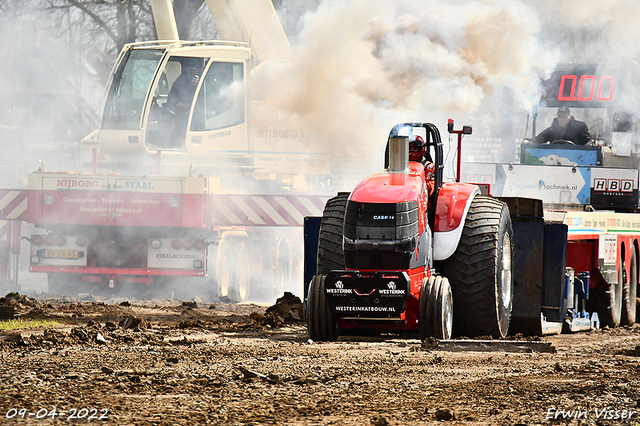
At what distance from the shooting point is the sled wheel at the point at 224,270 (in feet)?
48.8

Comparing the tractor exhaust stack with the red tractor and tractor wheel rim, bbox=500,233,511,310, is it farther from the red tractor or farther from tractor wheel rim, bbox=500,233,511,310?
tractor wheel rim, bbox=500,233,511,310

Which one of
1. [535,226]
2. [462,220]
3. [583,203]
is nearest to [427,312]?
[462,220]

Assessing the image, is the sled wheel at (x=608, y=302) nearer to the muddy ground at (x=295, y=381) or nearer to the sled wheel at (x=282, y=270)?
the muddy ground at (x=295, y=381)

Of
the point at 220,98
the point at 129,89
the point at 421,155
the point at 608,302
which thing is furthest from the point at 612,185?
the point at 129,89

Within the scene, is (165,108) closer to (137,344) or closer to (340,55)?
(340,55)

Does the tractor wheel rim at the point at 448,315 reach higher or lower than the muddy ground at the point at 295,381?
higher

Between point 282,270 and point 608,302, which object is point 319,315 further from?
point 282,270

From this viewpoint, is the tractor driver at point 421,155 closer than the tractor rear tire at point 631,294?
Yes

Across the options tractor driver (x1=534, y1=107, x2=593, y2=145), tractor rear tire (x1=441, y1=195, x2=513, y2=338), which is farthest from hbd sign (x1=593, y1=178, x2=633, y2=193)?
tractor rear tire (x1=441, y1=195, x2=513, y2=338)

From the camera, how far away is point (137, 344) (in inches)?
308

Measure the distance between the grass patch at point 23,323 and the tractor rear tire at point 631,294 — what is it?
24.2 feet

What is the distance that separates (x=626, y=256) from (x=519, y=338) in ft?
12.8

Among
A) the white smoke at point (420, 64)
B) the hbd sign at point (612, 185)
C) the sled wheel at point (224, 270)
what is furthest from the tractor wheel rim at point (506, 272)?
the sled wheel at point (224, 270)

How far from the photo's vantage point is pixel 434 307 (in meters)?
7.60
